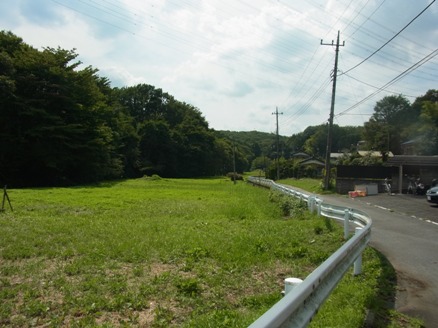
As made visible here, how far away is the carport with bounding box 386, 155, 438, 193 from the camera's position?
94.8 ft

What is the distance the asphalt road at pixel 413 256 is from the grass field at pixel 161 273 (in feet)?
1.45

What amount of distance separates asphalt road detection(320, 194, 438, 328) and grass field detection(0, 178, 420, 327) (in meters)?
0.44

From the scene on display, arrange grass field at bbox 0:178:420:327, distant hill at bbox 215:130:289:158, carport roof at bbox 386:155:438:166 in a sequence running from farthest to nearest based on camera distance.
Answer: distant hill at bbox 215:130:289:158 → carport roof at bbox 386:155:438:166 → grass field at bbox 0:178:420:327

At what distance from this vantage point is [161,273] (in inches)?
262

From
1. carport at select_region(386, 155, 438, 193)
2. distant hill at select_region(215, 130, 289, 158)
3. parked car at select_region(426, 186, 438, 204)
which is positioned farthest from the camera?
distant hill at select_region(215, 130, 289, 158)

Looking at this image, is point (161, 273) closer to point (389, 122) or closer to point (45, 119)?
point (45, 119)

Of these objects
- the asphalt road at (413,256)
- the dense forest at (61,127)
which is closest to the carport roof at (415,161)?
the asphalt road at (413,256)

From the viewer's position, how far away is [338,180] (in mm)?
32062

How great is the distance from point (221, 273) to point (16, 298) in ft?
10.2

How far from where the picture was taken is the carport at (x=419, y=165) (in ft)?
94.8

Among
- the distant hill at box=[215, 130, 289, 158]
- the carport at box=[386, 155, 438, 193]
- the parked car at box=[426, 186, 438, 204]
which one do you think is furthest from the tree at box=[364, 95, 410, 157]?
the distant hill at box=[215, 130, 289, 158]

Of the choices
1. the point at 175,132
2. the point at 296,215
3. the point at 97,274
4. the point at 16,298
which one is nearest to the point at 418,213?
the point at 296,215

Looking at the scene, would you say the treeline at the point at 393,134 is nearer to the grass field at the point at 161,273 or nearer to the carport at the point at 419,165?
the carport at the point at 419,165

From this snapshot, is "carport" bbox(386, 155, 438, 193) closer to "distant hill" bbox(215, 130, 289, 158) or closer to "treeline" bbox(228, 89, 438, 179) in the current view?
"treeline" bbox(228, 89, 438, 179)
